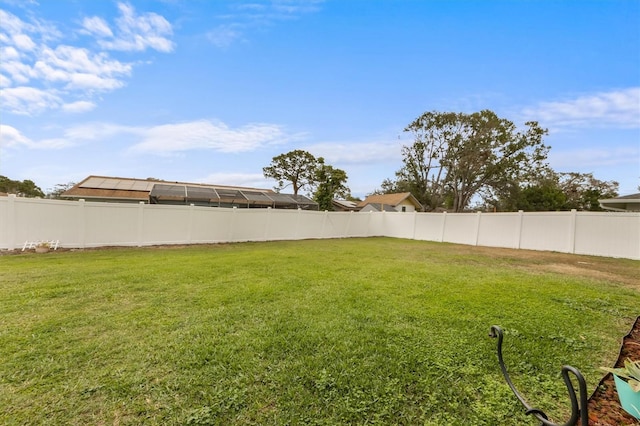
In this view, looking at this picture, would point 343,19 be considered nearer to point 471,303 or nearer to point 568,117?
point 471,303

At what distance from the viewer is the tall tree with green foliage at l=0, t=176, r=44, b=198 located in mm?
→ 28656

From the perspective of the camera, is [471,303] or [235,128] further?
[235,128]

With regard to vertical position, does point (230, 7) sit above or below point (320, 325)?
above

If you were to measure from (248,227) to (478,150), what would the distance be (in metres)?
20.7

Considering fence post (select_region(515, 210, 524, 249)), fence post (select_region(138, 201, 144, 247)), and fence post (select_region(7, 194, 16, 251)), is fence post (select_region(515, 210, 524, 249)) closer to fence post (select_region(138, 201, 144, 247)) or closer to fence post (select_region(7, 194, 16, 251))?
fence post (select_region(138, 201, 144, 247))

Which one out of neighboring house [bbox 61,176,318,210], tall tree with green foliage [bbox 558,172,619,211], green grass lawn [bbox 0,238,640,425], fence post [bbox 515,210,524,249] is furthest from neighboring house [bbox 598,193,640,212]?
neighboring house [bbox 61,176,318,210]

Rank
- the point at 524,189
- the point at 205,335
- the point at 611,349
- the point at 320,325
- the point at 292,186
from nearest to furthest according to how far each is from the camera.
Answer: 1. the point at 611,349
2. the point at 205,335
3. the point at 320,325
4. the point at 524,189
5. the point at 292,186

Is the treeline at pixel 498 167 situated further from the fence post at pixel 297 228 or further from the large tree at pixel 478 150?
the fence post at pixel 297 228

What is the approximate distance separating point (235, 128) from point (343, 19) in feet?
24.0

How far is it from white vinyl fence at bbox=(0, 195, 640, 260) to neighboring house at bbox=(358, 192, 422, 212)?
532 inches

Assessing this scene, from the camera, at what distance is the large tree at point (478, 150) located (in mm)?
23141

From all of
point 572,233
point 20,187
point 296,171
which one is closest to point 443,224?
point 572,233

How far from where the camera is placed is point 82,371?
6.64 ft

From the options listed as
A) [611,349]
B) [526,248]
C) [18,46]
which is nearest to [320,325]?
[611,349]
